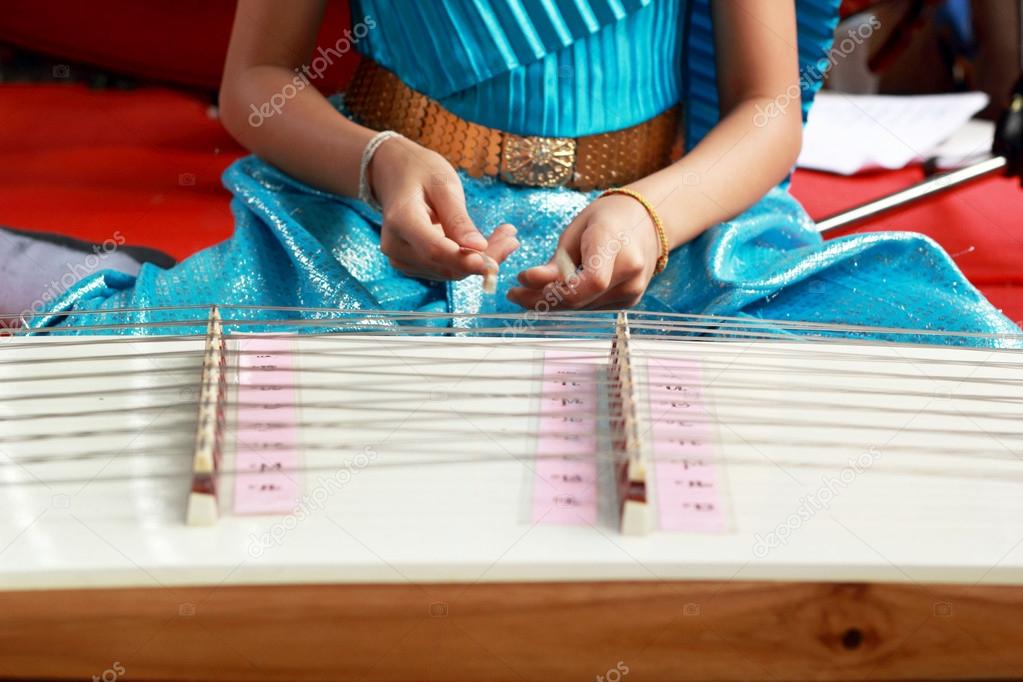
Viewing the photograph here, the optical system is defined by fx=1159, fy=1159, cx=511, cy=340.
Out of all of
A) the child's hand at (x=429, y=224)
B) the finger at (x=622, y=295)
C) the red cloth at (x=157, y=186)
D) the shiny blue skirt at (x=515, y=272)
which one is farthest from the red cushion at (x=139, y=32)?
the finger at (x=622, y=295)

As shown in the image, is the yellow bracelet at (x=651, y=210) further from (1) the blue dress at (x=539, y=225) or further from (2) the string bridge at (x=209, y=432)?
(2) the string bridge at (x=209, y=432)

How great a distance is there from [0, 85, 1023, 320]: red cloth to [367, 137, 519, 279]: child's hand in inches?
23.5

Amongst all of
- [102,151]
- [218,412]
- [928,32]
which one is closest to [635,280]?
[218,412]

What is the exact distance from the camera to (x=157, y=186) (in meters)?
1.76

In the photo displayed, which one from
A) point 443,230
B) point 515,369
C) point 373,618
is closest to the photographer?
point 373,618

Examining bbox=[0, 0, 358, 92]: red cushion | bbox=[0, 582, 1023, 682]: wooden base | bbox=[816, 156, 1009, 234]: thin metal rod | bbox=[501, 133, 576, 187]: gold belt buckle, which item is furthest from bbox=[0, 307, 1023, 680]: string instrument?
bbox=[0, 0, 358, 92]: red cushion

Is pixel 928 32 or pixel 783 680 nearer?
pixel 783 680

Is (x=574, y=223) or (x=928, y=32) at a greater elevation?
(x=928, y=32)

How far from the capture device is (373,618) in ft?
2.08

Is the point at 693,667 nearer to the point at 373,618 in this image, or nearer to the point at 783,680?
the point at 783,680

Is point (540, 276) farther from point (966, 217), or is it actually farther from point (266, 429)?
point (966, 217)

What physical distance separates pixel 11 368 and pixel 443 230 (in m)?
0.35

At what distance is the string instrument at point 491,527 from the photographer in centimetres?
63

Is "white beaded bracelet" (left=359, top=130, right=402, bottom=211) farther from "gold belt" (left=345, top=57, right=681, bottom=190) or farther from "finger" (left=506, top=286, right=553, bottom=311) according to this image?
"finger" (left=506, top=286, right=553, bottom=311)
